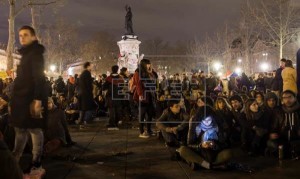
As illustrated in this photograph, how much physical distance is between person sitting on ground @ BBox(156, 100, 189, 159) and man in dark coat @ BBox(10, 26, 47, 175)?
3915 mm

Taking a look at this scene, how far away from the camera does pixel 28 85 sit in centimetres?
586

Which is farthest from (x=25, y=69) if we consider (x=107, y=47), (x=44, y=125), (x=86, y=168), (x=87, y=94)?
(x=107, y=47)

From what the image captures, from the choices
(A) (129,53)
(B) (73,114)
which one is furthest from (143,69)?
(A) (129,53)

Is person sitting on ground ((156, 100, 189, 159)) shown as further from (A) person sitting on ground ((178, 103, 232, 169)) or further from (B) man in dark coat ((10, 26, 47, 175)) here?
(B) man in dark coat ((10, 26, 47, 175))

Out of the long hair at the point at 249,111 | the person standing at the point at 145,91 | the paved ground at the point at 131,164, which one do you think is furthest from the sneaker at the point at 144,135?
the long hair at the point at 249,111

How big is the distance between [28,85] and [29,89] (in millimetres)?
55

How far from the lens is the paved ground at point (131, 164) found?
22.9 ft

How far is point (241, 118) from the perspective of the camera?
934cm

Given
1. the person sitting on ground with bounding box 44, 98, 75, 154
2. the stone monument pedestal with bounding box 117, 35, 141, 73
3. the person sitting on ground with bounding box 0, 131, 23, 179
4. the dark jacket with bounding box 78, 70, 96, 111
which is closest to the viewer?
the person sitting on ground with bounding box 0, 131, 23, 179

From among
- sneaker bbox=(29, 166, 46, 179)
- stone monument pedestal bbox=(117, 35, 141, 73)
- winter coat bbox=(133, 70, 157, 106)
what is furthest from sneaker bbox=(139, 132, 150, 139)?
stone monument pedestal bbox=(117, 35, 141, 73)

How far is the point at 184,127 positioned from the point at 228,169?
2204mm

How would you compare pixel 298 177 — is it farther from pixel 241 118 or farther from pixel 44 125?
pixel 44 125

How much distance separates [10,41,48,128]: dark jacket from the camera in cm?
583

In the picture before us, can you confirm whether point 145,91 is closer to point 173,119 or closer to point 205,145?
point 173,119
